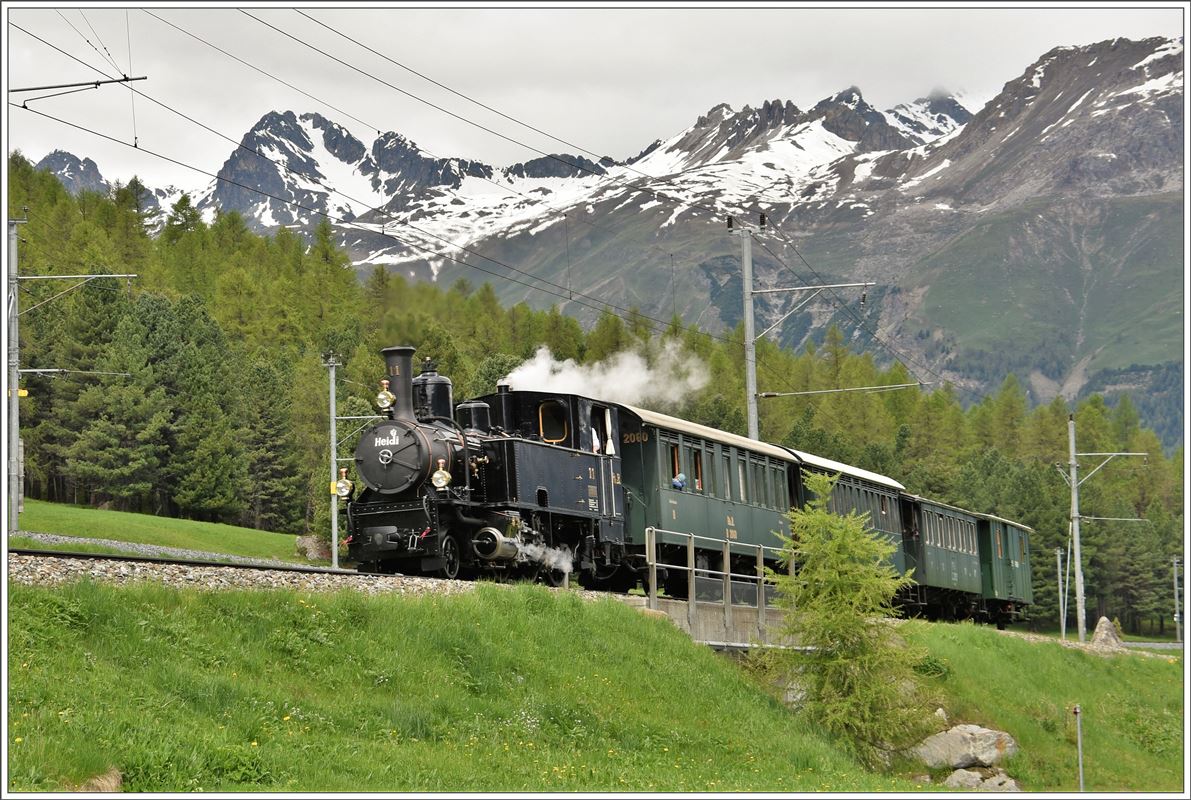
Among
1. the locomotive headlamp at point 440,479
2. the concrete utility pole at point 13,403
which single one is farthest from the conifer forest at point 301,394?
the concrete utility pole at point 13,403

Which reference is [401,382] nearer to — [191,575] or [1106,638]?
[191,575]

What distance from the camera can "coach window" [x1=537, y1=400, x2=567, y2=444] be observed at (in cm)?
2612

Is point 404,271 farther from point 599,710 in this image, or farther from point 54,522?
point 54,522

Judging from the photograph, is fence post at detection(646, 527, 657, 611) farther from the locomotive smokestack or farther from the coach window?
the locomotive smokestack

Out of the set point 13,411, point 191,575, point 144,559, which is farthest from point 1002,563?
point 144,559

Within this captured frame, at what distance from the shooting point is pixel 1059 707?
31000 millimetres

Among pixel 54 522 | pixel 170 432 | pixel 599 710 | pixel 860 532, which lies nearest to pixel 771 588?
pixel 860 532

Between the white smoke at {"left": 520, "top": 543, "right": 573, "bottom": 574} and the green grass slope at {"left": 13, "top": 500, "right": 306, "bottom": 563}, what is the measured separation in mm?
30402

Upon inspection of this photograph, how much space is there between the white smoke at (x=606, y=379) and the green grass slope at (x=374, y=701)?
9.67 meters

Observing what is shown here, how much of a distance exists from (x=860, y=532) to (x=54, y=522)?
1571 inches

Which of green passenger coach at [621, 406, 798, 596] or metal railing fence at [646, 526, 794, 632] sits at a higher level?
green passenger coach at [621, 406, 798, 596]

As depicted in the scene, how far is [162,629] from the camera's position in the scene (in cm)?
1477

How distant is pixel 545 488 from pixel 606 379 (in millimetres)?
10950

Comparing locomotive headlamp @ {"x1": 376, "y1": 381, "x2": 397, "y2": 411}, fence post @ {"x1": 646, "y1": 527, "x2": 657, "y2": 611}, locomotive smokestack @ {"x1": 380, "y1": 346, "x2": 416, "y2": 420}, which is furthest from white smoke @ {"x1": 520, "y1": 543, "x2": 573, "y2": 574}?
locomotive headlamp @ {"x1": 376, "y1": 381, "x2": 397, "y2": 411}
